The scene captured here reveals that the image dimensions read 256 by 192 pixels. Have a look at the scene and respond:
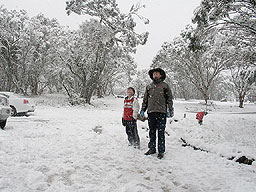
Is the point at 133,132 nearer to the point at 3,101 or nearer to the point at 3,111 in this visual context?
the point at 3,111

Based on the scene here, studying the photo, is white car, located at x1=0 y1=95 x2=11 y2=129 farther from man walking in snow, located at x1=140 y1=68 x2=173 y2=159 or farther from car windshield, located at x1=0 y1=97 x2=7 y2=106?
man walking in snow, located at x1=140 y1=68 x2=173 y2=159

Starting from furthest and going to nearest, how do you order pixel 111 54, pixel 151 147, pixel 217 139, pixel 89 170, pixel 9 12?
pixel 111 54, pixel 9 12, pixel 217 139, pixel 151 147, pixel 89 170

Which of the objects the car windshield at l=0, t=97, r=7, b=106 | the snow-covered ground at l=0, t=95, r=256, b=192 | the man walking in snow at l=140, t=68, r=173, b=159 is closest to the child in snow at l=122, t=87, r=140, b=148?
the snow-covered ground at l=0, t=95, r=256, b=192

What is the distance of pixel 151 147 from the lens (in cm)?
401

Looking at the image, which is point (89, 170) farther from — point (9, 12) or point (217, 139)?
point (9, 12)

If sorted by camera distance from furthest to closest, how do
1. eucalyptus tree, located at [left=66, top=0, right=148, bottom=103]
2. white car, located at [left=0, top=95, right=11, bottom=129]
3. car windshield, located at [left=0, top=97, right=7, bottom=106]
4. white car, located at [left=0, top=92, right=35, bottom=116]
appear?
eucalyptus tree, located at [left=66, top=0, right=148, bottom=103], white car, located at [left=0, top=92, right=35, bottom=116], car windshield, located at [left=0, top=97, right=7, bottom=106], white car, located at [left=0, top=95, right=11, bottom=129]

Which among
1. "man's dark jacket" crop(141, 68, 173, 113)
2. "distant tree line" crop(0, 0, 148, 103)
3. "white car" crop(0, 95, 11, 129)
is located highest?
"distant tree line" crop(0, 0, 148, 103)

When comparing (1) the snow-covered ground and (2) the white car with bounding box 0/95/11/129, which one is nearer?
(1) the snow-covered ground

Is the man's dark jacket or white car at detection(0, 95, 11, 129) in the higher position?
the man's dark jacket

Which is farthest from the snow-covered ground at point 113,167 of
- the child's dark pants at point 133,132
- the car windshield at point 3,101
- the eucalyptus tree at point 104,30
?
the eucalyptus tree at point 104,30

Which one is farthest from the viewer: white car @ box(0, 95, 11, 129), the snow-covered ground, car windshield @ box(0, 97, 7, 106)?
car windshield @ box(0, 97, 7, 106)

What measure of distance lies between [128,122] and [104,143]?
83cm

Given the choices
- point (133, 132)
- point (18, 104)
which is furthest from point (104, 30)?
point (133, 132)

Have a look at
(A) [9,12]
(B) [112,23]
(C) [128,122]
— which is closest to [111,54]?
(B) [112,23]
